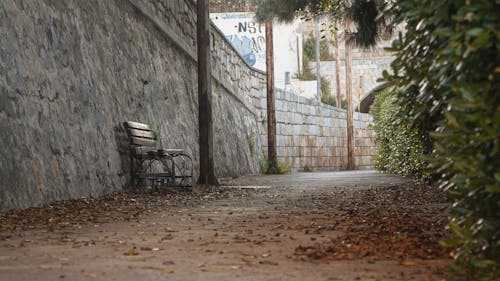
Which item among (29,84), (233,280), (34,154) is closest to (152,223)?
(34,154)

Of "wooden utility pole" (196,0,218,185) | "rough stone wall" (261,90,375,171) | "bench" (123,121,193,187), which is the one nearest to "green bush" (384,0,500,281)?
"bench" (123,121,193,187)

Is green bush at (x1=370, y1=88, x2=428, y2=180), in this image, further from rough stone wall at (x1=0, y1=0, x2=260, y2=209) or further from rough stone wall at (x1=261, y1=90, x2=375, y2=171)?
rough stone wall at (x1=0, y1=0, x2=260, y2=209)

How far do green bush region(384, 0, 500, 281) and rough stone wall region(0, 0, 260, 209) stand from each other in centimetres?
472

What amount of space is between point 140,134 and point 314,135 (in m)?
16.9

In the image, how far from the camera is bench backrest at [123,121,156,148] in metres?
10.5

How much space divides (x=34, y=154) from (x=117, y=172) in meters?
2.37

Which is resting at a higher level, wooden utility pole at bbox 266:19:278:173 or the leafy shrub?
wooden utility pole at bbox 266:19:278:173

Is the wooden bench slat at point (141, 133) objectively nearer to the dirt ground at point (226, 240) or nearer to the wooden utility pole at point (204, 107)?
the wooden utility pole at point (204, 107)

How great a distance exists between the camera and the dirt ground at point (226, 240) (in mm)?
3701

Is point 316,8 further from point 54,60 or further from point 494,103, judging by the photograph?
point 494,103

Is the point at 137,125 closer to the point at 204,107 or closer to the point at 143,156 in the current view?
the point at 143,156

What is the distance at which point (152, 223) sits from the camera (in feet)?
20.7

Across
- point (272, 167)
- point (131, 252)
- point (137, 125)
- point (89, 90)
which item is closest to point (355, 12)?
point (137, 125)

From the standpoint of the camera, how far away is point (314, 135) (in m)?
27.3
